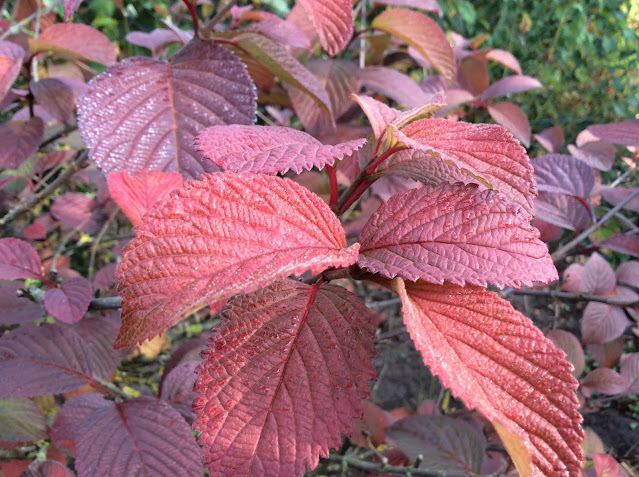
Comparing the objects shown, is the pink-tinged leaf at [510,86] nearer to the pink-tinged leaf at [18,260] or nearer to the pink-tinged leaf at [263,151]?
the pink-tinged leaf at [263,151]

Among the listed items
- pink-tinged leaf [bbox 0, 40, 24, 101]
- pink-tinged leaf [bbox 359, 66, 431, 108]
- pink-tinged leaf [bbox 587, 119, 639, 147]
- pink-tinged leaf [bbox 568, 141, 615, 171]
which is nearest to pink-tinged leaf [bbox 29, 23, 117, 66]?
pink-tinged leaf [bbox 0, 40, 24, 101]

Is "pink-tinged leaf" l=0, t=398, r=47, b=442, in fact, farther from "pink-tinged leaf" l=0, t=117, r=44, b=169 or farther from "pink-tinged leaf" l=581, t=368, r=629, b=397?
"pink-tinged leaf" l=581, t=368, r=629, b=397

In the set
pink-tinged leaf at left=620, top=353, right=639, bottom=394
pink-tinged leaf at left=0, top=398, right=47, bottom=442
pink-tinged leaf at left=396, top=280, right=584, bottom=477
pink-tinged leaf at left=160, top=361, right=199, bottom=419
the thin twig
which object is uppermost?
pink-tinged leaf at left=396, top=280, right=584, bottom=477

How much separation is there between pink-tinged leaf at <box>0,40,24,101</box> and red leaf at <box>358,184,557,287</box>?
77 cm

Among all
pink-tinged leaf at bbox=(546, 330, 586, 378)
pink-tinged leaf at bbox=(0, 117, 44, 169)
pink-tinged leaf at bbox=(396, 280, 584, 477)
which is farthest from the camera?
pink-tinged leaf at bbox=(546, 330, 586, 378)

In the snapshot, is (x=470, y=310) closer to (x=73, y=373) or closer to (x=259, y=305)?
(x=259, y=305)

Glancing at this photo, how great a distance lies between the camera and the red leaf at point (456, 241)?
436 millimetres

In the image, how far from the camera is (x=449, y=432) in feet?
3.77

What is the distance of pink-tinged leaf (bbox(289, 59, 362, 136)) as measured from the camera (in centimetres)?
115

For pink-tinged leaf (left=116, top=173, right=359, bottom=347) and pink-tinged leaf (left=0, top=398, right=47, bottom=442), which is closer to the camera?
pink-tinged leaf (left=116, top=173, right=359, bottom=347)

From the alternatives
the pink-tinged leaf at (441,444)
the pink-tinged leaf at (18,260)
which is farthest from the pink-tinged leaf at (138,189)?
the pink-tinged leaf at (441,444)

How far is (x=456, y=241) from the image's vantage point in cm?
46

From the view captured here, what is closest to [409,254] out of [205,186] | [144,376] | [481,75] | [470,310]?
[470,310]

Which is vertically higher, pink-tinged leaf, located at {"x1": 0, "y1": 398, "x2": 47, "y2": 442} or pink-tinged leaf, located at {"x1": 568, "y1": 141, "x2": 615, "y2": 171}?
pink-tinged leaf, located at {"x1": 568, "y1": 141, "x2": 615, "y2": 171}
